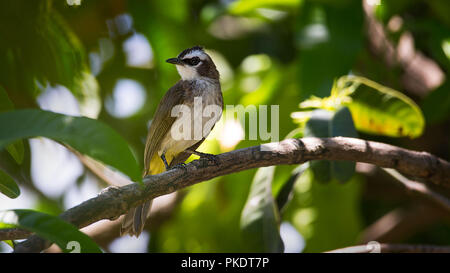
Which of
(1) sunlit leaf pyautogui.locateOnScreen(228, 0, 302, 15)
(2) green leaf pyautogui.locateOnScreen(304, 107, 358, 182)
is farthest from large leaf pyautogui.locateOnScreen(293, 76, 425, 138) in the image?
(1) sunlit leaf pyautogui.locateOnScreen(228, 0, 302, 15)

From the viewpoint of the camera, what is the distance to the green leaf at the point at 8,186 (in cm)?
155

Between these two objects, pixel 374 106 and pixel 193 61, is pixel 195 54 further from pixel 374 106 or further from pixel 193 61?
pixel 374 106

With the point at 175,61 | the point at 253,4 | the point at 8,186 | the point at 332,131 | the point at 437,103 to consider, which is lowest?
the point at 8,186

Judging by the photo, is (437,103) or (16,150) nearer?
(16,150)

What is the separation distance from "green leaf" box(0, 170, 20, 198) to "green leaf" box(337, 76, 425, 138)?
1623 mm

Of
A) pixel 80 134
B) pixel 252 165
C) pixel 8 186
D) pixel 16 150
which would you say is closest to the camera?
pixel 80 134

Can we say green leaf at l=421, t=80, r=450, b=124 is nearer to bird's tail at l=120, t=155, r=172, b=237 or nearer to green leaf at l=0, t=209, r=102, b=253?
bird's tail at l=120, t=155, r=172, b=237

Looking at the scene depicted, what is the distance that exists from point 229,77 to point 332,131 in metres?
1.33

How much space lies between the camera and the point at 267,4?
3.20 m

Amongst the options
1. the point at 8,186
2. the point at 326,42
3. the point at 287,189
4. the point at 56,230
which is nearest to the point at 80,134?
the point at 56,230

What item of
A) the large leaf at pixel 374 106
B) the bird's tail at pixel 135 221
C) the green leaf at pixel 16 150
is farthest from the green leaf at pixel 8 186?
the large leaf at pixel 374 106

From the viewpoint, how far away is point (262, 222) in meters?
2.22
